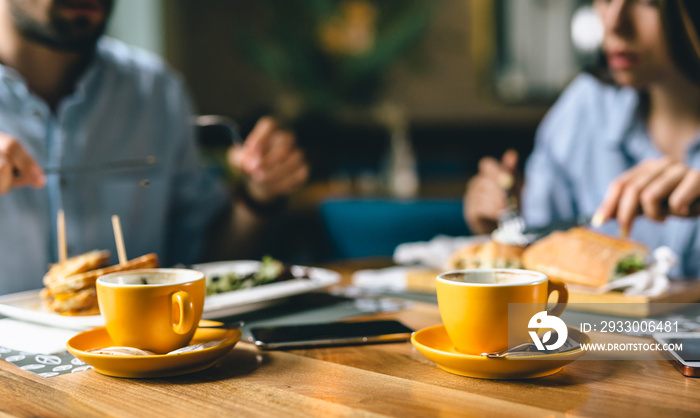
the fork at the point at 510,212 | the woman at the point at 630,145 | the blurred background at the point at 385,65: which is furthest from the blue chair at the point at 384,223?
the blurred background at the point at 385,65

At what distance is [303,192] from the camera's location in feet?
11.6

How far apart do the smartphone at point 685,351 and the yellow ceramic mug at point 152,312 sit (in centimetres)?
57

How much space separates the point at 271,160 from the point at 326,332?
33.0 inches

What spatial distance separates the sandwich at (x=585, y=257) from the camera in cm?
136

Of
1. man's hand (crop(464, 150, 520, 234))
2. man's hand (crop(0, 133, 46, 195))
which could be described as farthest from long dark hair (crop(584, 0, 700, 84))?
man's hand (crop(0, 133, 46, 195))

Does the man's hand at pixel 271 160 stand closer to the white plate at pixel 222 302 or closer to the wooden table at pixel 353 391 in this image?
the white plate at pixel 222 302

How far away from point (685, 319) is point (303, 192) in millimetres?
2647

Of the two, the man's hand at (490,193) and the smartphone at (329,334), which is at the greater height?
the man's hand at (490,193)

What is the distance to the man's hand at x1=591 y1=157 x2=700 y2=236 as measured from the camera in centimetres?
118

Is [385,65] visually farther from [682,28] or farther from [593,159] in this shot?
[682,28]

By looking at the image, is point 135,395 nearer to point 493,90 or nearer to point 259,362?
point 259,362

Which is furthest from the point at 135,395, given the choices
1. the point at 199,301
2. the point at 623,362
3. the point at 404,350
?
the point at 623,362

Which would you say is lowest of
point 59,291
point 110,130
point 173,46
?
point 59,291

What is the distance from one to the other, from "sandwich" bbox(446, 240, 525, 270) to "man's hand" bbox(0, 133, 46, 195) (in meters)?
0.86
